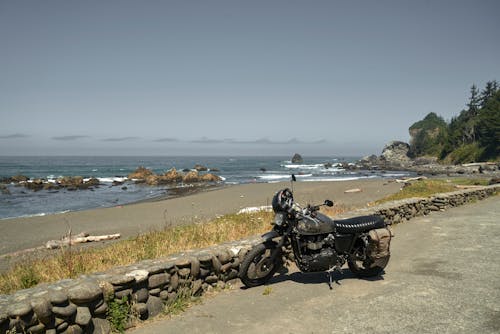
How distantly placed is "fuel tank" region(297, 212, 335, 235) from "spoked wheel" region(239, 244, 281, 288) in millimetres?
642

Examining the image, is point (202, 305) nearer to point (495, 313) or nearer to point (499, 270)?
point (495, 313)

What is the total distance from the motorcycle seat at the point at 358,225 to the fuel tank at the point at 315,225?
0.29 meters

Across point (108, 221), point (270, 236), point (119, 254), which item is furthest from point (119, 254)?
point (108, 221)

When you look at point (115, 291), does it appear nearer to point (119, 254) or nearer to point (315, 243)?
point (119, 254)

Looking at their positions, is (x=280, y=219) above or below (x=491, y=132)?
below

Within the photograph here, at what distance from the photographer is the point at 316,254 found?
20.9 feet

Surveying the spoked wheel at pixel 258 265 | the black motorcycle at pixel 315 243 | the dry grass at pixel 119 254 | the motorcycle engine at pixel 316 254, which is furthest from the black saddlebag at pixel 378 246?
the dry grass at pixel 119 254

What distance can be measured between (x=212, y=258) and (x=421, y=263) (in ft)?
15.8

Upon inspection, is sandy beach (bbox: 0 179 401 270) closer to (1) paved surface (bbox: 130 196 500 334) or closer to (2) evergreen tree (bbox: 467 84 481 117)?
(1) paved surface (bbox: 130 196 500 334)

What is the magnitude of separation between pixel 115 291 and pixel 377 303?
414cm

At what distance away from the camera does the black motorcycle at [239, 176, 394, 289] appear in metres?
6.32

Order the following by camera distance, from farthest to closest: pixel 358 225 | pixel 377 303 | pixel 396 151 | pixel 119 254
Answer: pixel 396 151, pixel 119 254, pixel 358 225, pixel 377 303

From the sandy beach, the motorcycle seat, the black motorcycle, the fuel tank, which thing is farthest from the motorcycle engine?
the sandy beach

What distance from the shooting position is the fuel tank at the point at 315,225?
632 centimetres
